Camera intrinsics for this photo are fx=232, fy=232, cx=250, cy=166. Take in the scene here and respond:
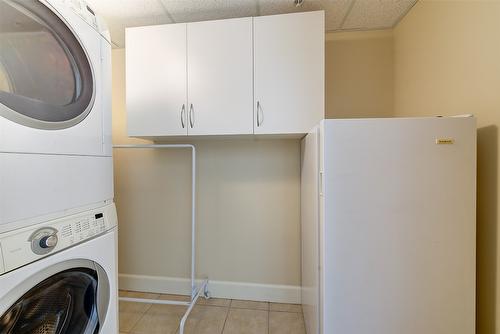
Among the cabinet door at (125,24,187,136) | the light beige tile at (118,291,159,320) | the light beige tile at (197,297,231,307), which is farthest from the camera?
the light beige tile at (197,297,231,307)

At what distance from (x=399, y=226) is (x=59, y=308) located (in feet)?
→ 4.66

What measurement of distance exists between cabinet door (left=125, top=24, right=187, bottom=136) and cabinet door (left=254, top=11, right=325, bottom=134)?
52 cm

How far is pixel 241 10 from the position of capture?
1.59 meters

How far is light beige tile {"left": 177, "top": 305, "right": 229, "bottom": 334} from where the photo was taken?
1.63 metres

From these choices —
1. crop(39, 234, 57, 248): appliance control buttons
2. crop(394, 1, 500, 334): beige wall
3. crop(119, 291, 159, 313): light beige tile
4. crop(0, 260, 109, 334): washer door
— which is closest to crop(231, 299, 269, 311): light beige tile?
crop(119, 291, 159, 313): light beige tile

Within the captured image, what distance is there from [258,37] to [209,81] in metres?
0.42

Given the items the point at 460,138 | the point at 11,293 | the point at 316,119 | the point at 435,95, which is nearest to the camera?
the point at 11,293

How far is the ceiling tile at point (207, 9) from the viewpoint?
59.1 inches

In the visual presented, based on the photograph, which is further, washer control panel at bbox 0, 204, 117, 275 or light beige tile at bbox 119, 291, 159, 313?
light beige tile at bbox 119, 291, 159, 313

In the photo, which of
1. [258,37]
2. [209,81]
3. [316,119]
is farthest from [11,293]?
[258,37]

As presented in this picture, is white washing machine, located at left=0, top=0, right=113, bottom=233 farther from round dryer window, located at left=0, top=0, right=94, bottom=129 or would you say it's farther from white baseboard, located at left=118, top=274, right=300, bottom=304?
white baseboard, located at left=118, top=274, right=300, bottom=304

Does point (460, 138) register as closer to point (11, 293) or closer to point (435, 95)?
point (435, 95)

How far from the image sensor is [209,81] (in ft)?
5.11

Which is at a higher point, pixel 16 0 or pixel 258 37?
pixel 258 37
